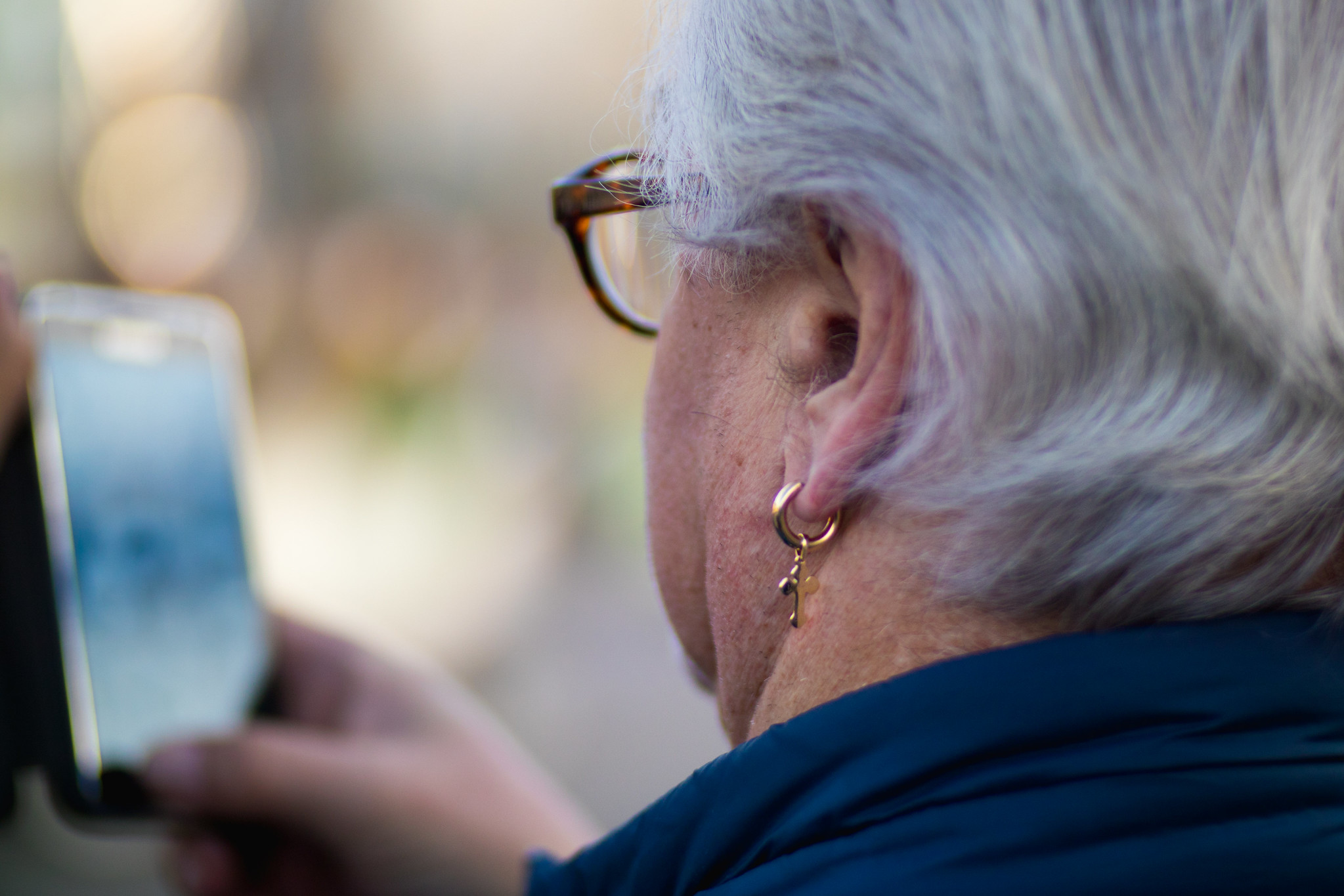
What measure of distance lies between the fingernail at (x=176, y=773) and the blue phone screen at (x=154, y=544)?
0.04 m

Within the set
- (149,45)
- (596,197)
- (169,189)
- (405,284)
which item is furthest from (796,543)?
(169,189)

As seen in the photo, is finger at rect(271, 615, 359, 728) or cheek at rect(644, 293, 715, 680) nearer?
cheek at rect(644, 293, 715, 680)

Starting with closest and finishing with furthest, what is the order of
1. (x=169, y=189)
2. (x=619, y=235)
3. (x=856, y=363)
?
(x=856, y=363), (x=619, y=235), (x=169, y=189)

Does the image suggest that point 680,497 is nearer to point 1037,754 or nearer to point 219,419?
point 1037,754

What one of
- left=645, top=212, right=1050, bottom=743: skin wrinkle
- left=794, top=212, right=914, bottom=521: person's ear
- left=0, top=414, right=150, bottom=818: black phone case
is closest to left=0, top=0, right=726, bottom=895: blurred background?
left=0, top=414, right=150, bottom=818: black phone case

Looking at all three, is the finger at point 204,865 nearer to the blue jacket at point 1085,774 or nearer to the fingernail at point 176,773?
the fingernail at point 176,773

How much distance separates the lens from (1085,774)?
2.23 ft

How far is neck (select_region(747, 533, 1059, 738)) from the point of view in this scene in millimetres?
770

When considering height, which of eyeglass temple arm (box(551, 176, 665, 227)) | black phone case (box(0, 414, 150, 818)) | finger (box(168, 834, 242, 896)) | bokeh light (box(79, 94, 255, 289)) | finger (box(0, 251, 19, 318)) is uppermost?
bokeh light (box(79, 94, 255, 289))

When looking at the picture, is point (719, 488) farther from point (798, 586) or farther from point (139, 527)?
point (139, 527)

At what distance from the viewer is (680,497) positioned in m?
0.99

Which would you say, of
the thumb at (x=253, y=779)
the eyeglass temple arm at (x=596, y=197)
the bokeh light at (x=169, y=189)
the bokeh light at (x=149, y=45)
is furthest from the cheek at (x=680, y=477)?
the bokeh light at (x=169, y=189)

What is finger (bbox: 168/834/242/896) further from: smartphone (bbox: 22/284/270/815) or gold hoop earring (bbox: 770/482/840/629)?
gold hoop earring (bbox: 770/482/840/629)

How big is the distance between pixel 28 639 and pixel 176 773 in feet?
0.89
